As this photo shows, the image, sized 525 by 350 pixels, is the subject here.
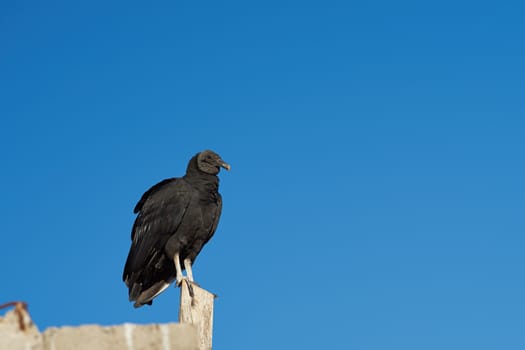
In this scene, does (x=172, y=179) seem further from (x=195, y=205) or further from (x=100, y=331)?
(x=100, y=331)

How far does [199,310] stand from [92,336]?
3.00 meters

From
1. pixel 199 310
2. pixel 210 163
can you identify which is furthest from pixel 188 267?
pixel 199 310

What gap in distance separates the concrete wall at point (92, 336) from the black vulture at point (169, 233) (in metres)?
3.99

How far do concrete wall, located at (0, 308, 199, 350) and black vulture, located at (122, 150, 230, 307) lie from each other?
3.99m

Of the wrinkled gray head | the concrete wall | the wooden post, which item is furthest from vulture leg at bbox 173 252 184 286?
the concrete wall

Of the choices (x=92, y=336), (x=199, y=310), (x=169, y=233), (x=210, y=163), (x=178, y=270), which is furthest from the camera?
(x=210, y=163)

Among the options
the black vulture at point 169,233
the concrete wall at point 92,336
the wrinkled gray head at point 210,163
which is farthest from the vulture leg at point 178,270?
the concrete wall at point 92,336

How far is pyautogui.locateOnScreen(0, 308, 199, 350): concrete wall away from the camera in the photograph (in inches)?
118

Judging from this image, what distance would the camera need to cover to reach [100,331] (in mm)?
3053

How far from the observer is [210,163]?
7.80 m

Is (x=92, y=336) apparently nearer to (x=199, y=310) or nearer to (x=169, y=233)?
(x=199, y=310)

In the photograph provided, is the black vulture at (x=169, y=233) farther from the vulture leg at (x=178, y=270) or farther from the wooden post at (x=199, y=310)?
the wooden post at (x=199, y=310)

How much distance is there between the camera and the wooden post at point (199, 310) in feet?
19.2

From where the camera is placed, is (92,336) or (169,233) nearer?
(92,336)
